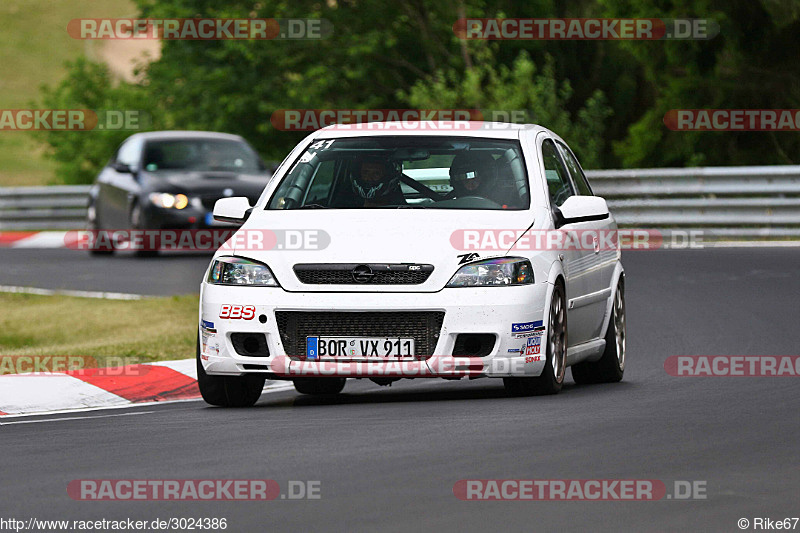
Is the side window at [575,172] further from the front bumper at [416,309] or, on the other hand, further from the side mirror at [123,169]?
the side mirror at [123,169]

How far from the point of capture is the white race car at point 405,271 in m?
9.54

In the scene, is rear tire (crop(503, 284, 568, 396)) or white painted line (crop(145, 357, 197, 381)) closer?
rear tire (crop(503, 284, 568, 396))

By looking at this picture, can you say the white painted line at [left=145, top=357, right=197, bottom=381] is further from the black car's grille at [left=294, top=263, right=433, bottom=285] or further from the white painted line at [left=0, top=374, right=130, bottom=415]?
the black car's grille at [left=294, top=263, right=433, bottom=285]

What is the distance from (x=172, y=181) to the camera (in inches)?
972

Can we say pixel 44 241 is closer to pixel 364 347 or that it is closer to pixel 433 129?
pixel 433 129

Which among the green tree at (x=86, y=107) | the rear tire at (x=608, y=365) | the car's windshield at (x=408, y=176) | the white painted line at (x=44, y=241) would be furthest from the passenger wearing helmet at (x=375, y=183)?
the green tree at (x=86, y=107)

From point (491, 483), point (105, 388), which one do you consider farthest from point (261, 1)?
point (491, 483)

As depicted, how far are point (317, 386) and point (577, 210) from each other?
207 centimetres

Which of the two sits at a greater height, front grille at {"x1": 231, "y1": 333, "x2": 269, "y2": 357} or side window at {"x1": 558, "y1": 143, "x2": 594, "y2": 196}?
side window at {"x1": 558, "y1": 143, "x2": 594, "y2": 196}

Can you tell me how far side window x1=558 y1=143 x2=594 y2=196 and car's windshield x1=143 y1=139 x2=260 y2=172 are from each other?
13931mm

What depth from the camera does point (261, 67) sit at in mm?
38719

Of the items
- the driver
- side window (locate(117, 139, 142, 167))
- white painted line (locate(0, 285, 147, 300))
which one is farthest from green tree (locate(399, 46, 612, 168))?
the driver

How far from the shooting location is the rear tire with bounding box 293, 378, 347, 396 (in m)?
11.2

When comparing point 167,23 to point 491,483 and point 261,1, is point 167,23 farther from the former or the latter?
point 491,483
